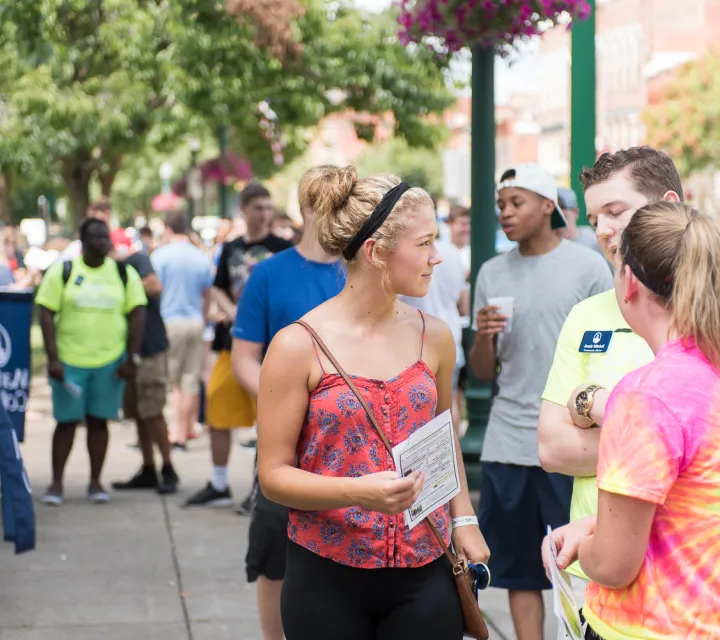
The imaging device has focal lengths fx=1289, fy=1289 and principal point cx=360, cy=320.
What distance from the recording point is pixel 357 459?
2.99 metres

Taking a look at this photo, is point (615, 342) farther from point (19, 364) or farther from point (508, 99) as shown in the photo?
point (508, 99)

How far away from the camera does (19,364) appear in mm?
7531

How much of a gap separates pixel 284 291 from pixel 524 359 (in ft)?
3.10

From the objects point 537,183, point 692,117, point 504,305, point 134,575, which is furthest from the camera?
point 692,117

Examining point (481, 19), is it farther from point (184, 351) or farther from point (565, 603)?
point (184, 351)

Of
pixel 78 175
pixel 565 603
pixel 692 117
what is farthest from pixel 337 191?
pixel 692 117

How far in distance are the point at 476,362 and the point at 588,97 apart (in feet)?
11.3

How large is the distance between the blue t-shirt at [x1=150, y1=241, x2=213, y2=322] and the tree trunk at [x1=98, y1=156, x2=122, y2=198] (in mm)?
12333

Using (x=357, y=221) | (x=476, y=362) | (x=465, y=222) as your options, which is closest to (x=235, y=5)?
(x=465, y=222)

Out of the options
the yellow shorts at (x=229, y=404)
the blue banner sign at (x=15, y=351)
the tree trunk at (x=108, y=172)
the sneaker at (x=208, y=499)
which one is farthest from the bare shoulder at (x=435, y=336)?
the tree trunk at (x=108, y=172)

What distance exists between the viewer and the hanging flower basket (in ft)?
21.1

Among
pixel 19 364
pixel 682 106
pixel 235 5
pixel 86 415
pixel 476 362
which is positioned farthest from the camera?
pixel 682 106

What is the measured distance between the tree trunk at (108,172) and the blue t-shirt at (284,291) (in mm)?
18691

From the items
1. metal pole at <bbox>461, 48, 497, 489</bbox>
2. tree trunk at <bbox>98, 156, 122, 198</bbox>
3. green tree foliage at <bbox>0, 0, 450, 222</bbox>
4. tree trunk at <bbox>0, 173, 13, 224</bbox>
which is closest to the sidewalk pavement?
metal pole at <bbox>461, 48, 497, 489</bbox>
